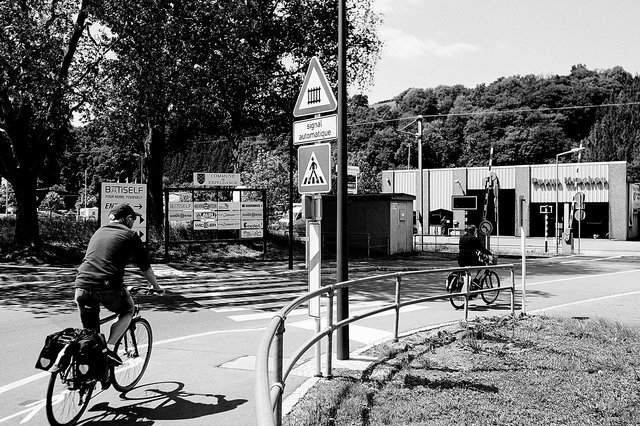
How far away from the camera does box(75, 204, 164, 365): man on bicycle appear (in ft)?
19.0

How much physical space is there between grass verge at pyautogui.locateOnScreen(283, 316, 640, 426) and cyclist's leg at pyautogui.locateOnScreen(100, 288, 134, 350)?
1884mm

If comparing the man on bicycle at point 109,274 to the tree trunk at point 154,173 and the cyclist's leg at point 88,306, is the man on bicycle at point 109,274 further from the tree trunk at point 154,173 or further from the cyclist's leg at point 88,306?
the tree trunk at point 154,173

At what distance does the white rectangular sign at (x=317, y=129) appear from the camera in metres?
7.10

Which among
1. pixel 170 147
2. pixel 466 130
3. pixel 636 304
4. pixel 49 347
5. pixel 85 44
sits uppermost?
pixel 466 130

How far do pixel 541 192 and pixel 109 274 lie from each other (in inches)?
2311

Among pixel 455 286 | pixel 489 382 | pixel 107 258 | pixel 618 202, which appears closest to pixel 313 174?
pixel 107 258

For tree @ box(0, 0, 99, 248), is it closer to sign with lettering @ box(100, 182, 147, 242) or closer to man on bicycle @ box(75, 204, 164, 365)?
sign with lettering @ box(100, 182, 147, 242)

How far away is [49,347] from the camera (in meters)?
5.21

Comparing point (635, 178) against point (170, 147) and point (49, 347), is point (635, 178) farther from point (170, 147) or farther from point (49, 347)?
point (49, 347)

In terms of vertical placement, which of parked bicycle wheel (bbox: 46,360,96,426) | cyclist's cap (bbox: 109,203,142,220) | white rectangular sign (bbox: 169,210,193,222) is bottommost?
parked bicycle wheel (bbox: 46,360,96,426)

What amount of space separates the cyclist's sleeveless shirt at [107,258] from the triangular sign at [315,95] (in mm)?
A: 2557

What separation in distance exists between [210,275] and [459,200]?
36.1 feet

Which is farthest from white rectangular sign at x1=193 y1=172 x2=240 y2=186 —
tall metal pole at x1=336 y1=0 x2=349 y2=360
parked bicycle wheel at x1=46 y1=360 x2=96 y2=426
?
parked bicycle wheel at x1=46 y1=360 x2=96 y2=426

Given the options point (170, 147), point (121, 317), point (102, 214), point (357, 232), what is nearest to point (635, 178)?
point (357, 232)
